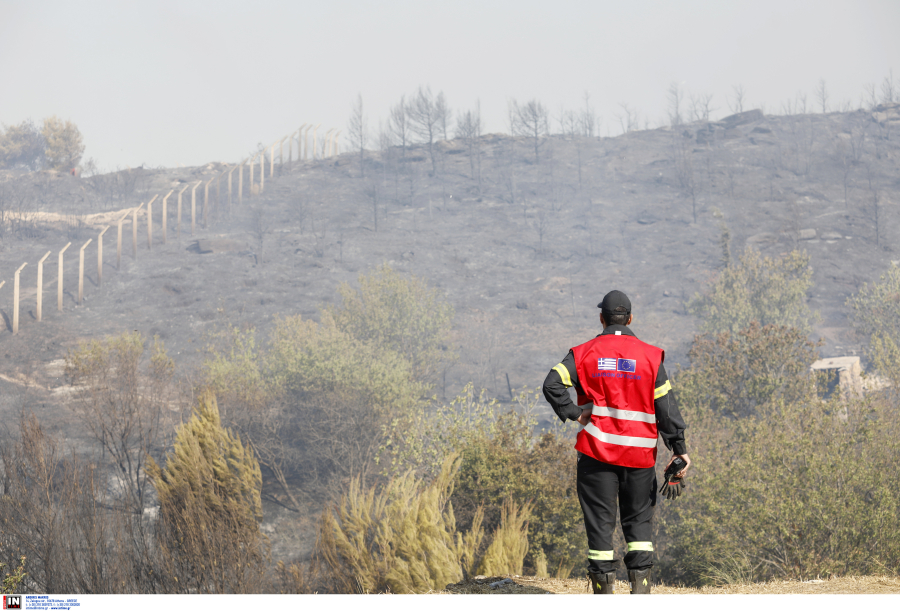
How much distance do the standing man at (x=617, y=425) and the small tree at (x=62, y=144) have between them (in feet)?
420

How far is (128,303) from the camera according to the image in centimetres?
7612

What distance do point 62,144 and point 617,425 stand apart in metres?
131

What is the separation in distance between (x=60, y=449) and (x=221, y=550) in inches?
1156

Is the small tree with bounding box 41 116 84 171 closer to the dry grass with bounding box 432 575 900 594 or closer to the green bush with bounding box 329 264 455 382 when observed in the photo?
the green bush with bounding box 329 264 455 382

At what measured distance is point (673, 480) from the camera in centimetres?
543

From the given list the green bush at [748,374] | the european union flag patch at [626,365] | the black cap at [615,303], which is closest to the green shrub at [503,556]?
the european union flag patch at [626,365]

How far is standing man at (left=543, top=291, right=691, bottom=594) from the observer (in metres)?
5.20

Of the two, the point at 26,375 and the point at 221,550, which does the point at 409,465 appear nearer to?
the point at 221,550

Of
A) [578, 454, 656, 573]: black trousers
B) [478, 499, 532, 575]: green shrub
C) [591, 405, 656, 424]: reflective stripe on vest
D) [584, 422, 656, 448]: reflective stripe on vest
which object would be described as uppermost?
[591, 405, 656, 424]: reflective stripe on vest

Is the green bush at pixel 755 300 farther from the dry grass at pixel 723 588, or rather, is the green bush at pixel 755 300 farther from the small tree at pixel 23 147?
the small tree at pixel 23 147

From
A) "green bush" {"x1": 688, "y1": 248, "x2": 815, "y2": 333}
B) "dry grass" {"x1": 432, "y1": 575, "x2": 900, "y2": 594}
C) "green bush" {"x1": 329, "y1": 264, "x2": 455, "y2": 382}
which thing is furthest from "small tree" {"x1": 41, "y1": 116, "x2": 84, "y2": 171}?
"dry grass" {"x1": 432, "y1": 575, "x2": 900, "y2": 594}

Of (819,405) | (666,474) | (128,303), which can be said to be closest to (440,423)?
(819,405)

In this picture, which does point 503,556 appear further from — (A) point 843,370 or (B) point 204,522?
(A) point 843,370

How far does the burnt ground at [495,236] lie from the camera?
73688mm
